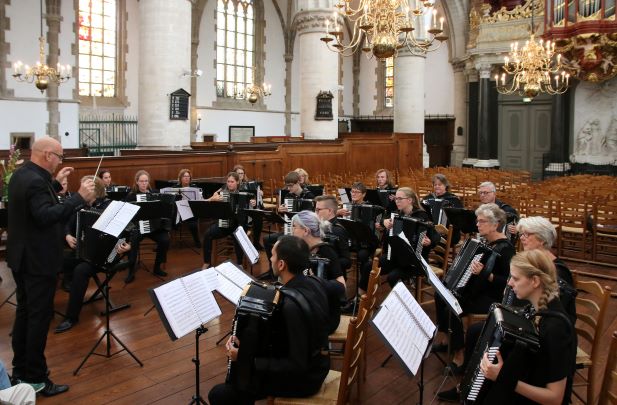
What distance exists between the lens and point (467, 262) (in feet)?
14.2

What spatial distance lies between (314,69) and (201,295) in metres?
13.8

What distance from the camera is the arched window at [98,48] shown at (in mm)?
19438

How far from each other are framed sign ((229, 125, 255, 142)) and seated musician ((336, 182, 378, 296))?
17.3 m

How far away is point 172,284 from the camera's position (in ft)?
11.1

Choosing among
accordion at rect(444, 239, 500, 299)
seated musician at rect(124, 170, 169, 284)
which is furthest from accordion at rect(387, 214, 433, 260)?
seated musician at rect(124, 170, 169, 284)

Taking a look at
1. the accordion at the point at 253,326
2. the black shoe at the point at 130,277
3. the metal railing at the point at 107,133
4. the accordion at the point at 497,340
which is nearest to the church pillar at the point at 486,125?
the metal railing at the point at 107,133

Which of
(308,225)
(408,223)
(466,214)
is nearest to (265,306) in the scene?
(308,225)

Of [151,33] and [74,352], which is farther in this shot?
[151,33]

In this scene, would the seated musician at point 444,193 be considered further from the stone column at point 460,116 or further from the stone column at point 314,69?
the stone column at point 460,116

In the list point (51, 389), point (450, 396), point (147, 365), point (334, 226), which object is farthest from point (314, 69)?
point (51, 389)

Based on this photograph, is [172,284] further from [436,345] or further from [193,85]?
[193,85]

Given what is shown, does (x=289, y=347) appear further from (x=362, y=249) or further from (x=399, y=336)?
(x=362, y=249)

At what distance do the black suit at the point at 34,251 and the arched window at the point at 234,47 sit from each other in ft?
66.3

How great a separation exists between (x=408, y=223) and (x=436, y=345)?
1.29 metres
